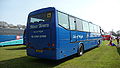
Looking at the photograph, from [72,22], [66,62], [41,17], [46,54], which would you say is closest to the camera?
[46,54]

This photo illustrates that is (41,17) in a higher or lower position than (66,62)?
higher

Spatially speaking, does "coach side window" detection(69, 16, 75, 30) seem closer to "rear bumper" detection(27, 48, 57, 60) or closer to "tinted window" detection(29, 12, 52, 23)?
"tinted window" detection(29, 12, 52, 23)

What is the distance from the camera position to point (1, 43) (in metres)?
18.4

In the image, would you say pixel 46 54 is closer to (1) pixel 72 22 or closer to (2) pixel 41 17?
(2) pixel 41 17

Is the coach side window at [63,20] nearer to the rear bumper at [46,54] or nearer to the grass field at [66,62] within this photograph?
the rear bumper at [46,54]

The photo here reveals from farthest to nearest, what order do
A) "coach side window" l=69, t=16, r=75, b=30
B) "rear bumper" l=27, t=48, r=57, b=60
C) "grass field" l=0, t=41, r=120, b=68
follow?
"coach side window" l=69, t=16, r=75, b=30 < "grass field" l=0, t=41, r=120, b=68 < "rear bumper" l=27, t=48, r=57, b=60

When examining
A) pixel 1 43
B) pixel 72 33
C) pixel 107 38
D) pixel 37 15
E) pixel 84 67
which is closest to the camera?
pixel 84 67

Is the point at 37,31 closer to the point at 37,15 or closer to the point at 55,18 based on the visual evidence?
the point at 37,15

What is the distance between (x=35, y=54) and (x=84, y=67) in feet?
10.5

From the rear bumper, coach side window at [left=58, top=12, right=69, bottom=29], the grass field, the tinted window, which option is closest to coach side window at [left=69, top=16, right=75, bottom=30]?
coach side window at [left=58, top=12, right=69, bottom=29]

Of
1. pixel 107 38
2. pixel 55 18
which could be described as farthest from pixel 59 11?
pixel 107 38

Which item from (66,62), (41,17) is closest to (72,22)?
(41,17)

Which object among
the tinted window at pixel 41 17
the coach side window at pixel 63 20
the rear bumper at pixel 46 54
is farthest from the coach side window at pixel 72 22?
the rear bumper at pixel 46 54

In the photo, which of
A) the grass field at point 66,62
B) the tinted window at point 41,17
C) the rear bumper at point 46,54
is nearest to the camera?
the rear bumper at point 46,54
